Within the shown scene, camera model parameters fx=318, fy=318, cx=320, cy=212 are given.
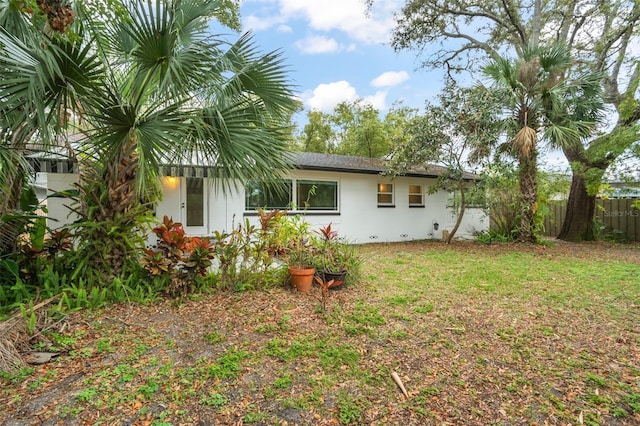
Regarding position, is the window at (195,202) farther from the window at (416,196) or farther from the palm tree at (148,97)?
the window at (416,196)

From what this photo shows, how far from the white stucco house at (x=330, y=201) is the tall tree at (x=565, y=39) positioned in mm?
3770

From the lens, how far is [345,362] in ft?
9.64

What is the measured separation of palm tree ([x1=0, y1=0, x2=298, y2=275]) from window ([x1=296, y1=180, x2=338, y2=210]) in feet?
18.8

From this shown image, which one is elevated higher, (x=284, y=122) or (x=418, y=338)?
(x=284, y=122)

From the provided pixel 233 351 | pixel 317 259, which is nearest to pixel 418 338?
pixel 233 351

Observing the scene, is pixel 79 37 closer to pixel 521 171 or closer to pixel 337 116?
pixel 521 171

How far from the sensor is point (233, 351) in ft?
10.1

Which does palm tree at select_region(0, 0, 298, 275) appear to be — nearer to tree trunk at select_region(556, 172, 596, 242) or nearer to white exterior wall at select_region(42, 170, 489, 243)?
white exterior wall at select_region(42, 170, 489, 243)

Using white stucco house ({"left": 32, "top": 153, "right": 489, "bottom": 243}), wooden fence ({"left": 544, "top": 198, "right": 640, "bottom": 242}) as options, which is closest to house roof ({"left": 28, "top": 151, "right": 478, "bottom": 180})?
white stucco house ({"left": 32, "top": 153, "right": 489, "bottom": 243})

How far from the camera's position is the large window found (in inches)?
398

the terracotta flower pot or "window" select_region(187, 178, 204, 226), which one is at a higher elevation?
"window" select_region(187, 178, 204, 226)

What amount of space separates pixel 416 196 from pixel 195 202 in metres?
8.42

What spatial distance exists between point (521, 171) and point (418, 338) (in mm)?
9206

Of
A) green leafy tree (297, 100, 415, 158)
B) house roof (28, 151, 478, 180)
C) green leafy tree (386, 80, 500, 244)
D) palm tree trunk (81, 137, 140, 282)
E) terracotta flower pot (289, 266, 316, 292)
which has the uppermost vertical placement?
green leafy tree (297, 100, 415, 158)
